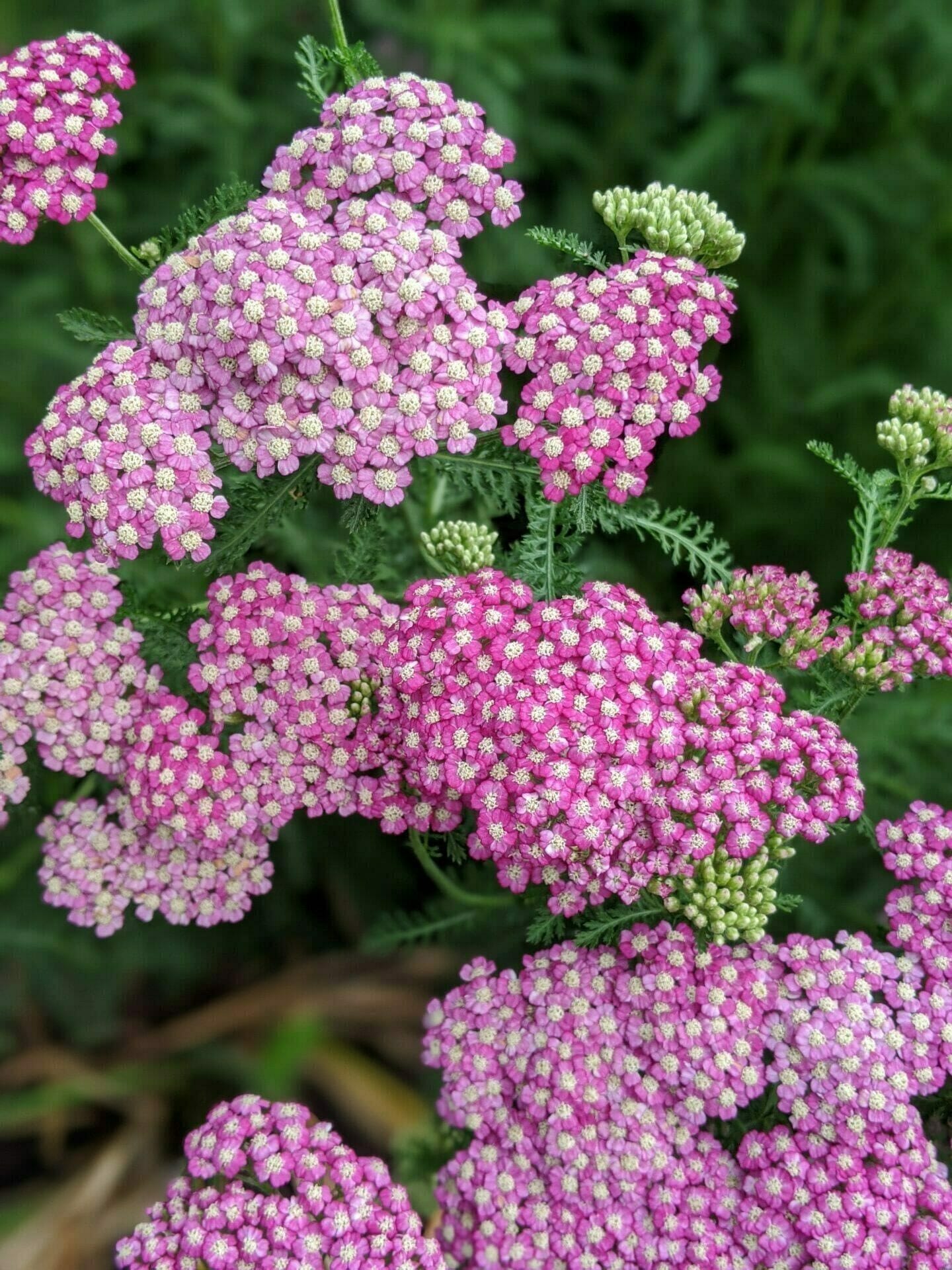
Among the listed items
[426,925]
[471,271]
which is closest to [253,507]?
[426,925]

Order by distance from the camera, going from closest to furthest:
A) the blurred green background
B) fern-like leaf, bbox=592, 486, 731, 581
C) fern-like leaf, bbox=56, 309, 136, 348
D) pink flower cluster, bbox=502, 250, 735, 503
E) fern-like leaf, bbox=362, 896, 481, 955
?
pink flower cluster, bbox=502, 250, 735, 503 → fern-like leaf, bbox=592, 486, 731, 581 → fern-like leaf, bbox=56, 309, 136, 348 → fern-like leaf, bbox=362, 896, 481, 955 → the blurred green background

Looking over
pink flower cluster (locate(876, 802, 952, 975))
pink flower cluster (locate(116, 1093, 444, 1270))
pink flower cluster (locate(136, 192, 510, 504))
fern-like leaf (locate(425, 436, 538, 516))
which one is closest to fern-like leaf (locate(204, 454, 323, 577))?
pink flower cluster (locate(136, 192, 510, 504))

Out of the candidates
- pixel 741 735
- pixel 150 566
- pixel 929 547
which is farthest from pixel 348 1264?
pixel 929 547

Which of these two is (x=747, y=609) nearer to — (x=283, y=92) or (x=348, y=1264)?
(x=348, y=1264)

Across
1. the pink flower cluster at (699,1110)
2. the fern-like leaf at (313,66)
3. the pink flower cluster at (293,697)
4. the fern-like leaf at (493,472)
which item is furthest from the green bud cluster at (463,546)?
the fern-like leaf at (313,66)

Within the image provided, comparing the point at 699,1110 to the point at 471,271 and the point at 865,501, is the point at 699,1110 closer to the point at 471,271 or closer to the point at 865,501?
the point at 865,501

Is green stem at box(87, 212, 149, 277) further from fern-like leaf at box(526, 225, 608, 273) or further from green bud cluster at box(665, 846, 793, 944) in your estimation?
green bud cluster at box(665, 846, 793, 944)

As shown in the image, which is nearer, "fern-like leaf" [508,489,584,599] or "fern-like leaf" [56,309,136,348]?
"fern-like leaf" [508,489,584,599]
